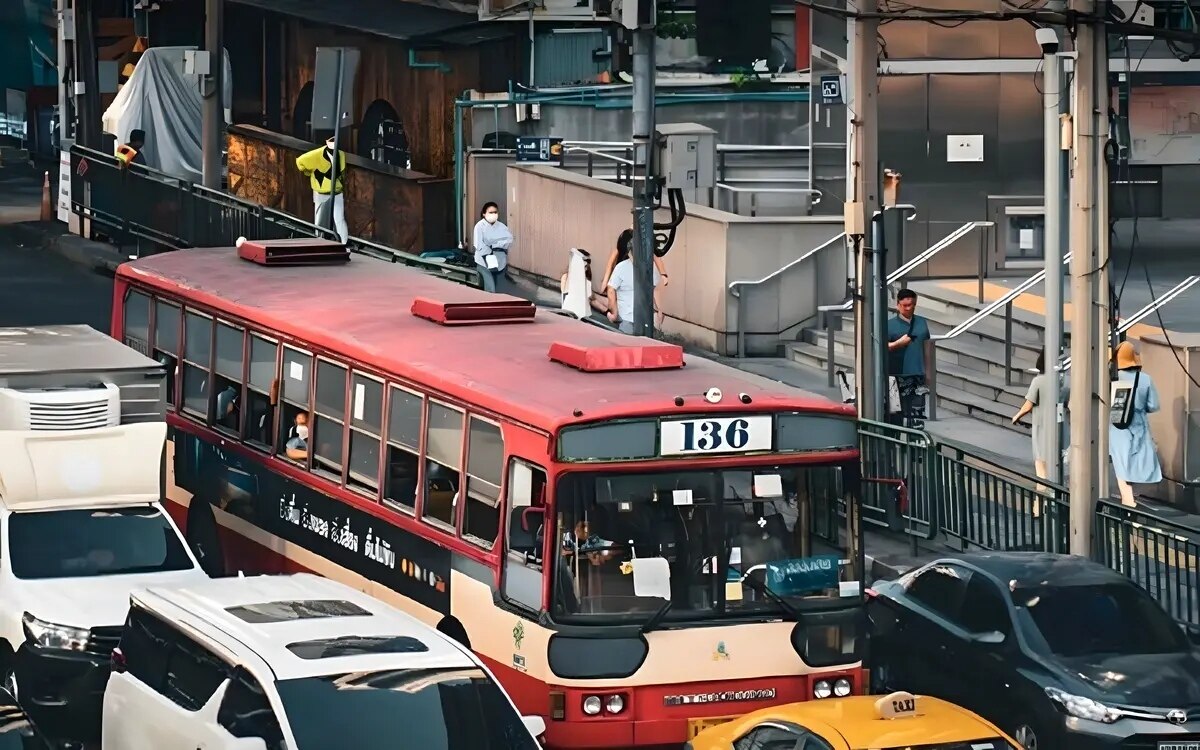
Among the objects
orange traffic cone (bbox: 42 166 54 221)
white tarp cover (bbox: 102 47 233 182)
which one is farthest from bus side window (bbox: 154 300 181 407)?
orange traffic cone (bbox: 42 166 54 221)

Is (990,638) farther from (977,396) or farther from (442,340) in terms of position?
(977,396)

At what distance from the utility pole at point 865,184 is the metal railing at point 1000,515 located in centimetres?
139

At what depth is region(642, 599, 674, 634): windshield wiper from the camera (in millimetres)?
13578

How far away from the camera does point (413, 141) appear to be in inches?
1641

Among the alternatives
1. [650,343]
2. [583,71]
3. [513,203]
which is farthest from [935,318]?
[583,71]

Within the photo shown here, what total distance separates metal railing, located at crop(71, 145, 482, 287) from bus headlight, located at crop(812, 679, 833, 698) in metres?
15.5

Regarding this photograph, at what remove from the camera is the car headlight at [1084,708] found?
1375cm

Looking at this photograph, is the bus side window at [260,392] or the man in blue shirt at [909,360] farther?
the man in blue shirt at [909,360]

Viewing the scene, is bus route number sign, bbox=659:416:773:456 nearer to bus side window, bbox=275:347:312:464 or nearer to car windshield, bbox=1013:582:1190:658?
car windshield, bbox=1013:582:1190:658

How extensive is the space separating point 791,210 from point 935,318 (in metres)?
5.56

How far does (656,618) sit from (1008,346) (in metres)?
12.6

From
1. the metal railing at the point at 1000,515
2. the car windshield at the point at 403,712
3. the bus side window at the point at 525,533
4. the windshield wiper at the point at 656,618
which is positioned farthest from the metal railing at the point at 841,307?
the car windshield at the point at 403,712

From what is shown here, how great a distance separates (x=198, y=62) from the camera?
109 ft

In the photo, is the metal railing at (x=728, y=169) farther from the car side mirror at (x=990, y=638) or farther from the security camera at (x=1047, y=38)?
the car side mirror at (x=990, y=638)
